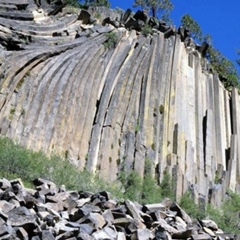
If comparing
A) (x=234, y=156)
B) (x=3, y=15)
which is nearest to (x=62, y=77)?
(x=3, y=15)

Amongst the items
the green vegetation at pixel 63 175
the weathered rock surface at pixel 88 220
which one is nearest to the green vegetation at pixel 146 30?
the green vegetation at pixel 63 175

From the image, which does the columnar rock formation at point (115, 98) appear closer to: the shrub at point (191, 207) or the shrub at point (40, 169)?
the shrub at point (191, 207)

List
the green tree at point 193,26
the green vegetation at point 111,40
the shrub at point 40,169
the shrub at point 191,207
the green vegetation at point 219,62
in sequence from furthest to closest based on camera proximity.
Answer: the green tree at point 193,26 → the green vegetation at point 219,62 → the green vegetation at point 111,40 → the shrub at point 191,207 → the shrub at point 40,169

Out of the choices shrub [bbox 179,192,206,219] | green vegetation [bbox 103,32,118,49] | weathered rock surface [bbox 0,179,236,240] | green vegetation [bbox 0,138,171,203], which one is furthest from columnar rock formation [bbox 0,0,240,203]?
weathered rock surface [bbox 0,179,236,240]

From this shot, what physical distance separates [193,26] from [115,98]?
19.2 metres

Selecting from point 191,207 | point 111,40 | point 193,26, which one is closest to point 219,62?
point 193,26

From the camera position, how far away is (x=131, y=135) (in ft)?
67.1

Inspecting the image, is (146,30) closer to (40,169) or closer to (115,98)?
(115,98)

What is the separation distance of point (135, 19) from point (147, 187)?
12.1 m

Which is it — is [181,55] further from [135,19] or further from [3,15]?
[3,15]

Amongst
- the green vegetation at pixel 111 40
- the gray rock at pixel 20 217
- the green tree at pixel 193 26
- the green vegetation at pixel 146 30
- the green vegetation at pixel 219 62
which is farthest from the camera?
the green tree at pixel 193 26

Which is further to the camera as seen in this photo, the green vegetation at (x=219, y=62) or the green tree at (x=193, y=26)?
the green tree at (x=193, y=26)

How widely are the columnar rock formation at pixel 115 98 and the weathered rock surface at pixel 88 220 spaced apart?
229 inches

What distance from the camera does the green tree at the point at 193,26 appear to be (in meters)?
39.3
